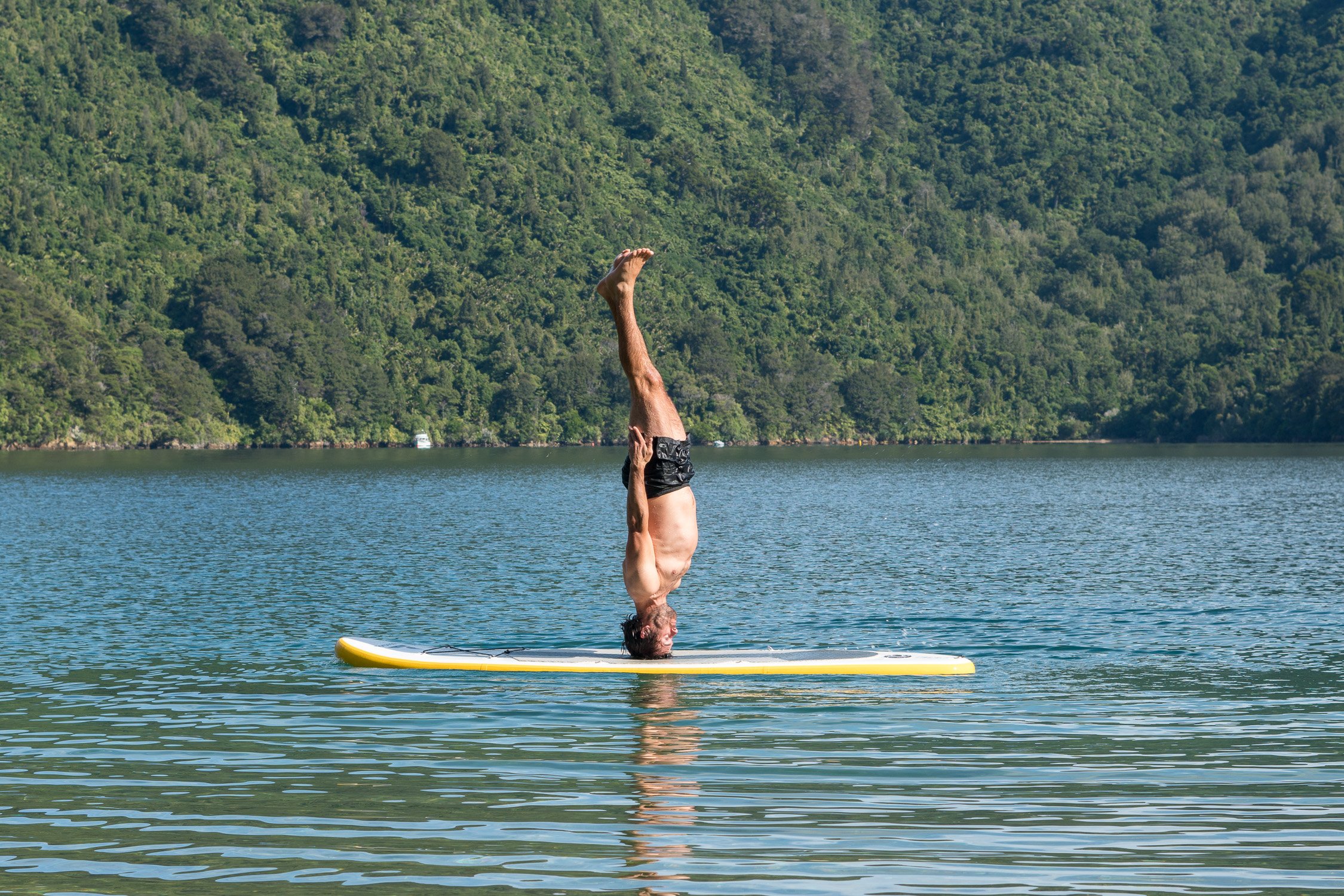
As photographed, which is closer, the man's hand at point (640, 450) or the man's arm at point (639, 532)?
the man's hand at point (640, 450)

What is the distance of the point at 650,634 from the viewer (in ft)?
71.4

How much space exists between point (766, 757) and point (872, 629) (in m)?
12.1

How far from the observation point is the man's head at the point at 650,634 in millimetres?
21734

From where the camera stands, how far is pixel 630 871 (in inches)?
487

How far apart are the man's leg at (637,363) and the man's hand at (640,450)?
0.11m

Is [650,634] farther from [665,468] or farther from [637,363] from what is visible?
[637,363]

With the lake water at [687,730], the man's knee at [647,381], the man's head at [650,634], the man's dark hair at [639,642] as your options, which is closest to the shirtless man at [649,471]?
the man's knee at [647,381]

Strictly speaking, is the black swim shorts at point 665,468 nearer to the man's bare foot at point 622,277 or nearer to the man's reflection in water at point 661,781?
the man's bare foot at point 622,277

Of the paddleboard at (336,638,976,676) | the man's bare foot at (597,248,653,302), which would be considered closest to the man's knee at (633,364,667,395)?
the man's bare foot at (597,248,653,302)

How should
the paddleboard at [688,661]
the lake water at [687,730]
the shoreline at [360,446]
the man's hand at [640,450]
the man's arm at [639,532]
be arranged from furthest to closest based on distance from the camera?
the shoreline at [360,446] → the paddleboard at [688,661] → the man's arm at [639,532] → the man's hand at [640,450] → the lake water at [687,730]

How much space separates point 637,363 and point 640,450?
1046mm

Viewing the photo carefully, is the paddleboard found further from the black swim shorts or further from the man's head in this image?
the black swim shorts

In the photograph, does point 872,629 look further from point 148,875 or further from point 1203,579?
point 148,875

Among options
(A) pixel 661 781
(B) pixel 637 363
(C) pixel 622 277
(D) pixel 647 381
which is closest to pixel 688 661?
(D) pixel 647 381
